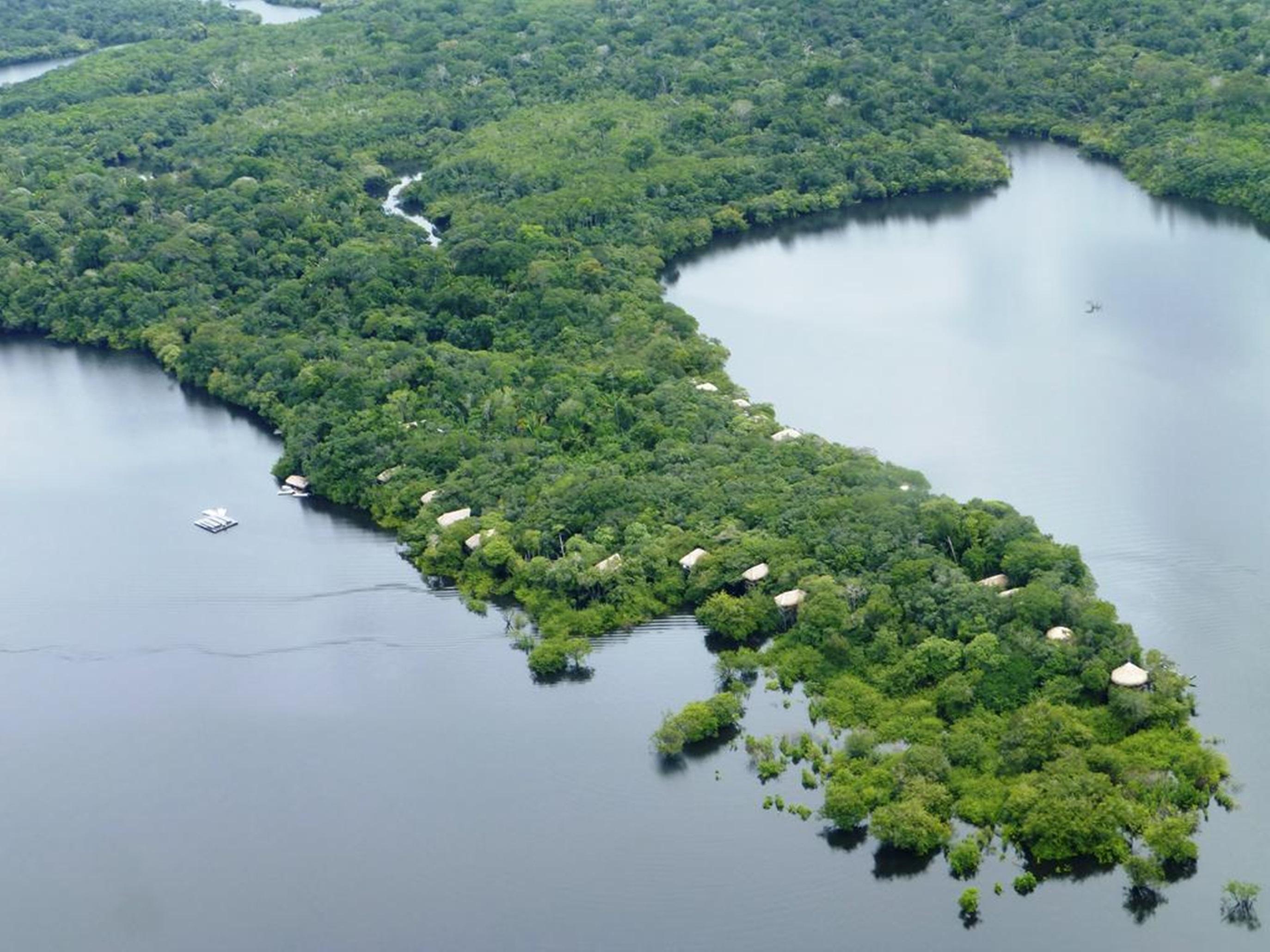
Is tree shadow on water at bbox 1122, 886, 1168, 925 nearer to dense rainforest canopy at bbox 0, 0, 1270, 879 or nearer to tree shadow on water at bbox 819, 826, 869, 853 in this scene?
dense rainforest canopy at bbox 0, 0, 1270, 879

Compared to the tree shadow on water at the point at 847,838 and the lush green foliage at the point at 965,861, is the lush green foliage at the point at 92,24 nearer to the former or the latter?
the tree shadow on water at the point at 847,838

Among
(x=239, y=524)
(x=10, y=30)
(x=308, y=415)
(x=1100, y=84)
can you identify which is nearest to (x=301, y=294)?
(x=308, y=415)

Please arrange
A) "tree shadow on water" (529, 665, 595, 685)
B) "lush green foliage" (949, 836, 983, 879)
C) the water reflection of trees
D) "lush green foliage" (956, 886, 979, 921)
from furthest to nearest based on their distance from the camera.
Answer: the water reflection of trees < "tree shadow on water" (529, 665, 595, 685) < "lush green foliage" (949, 836, 983, 879) < "lush green foliage" (956, 886, 979, 921)

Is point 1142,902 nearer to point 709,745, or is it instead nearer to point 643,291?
point 709,745

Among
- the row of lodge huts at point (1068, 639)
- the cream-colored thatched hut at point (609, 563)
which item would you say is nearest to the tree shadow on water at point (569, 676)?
the cream-colored thatched hut at point (609, 563)

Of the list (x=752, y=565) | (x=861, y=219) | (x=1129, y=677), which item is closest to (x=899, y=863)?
(x=1129, y=677)

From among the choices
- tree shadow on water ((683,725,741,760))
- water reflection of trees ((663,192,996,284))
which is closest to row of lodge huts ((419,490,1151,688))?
tree shadow on water ((683,725,741,760))

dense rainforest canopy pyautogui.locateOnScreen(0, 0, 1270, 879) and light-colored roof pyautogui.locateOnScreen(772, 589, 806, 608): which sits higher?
dense rainforest canopy pyautogui.locateOnScreen(0, 0, 1270, 879)
